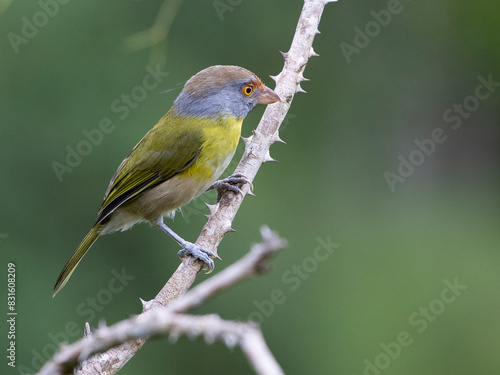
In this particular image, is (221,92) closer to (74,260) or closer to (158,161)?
(158,161)

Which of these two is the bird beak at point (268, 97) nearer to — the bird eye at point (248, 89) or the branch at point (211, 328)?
the bird eye at point (248, 89)

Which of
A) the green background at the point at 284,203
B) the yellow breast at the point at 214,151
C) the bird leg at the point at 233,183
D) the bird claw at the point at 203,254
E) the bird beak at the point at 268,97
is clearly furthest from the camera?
the green background at the point at 284,203

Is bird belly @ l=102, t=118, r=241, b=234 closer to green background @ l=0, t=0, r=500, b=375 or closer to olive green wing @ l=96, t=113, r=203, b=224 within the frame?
olive green wing @ l=96, t=113, r=203, b=224

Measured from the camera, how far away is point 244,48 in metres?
6.75

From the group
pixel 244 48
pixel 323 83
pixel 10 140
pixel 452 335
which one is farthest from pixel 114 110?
pixel 452 335

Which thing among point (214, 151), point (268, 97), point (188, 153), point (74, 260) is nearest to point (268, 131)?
point (268, 97)

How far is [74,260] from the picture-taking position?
11.6ft

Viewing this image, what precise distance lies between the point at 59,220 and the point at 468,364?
3.97 meters

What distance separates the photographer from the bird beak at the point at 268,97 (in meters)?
3.54

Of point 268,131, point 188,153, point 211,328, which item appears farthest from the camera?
point 188,153

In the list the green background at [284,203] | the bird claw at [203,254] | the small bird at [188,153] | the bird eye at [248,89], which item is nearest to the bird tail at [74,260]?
the small bird at [188,153]

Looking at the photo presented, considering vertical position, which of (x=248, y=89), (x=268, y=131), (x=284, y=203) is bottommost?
(x=284, y=203)

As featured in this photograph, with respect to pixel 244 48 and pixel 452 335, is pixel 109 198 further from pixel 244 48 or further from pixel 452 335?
pixel 452 335

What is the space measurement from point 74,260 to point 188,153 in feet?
2.86
